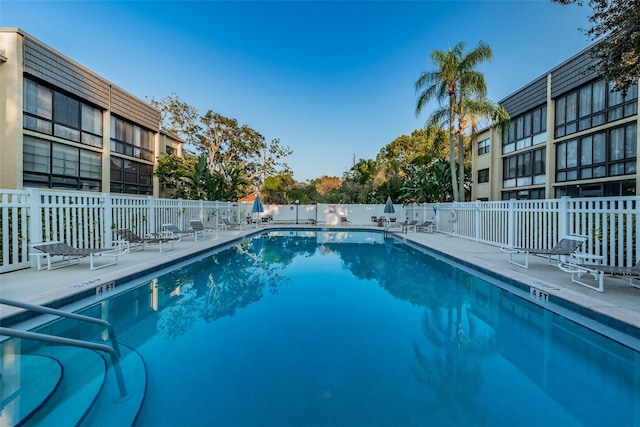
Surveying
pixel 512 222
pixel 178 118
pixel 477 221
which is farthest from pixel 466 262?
A: pixel 178 118

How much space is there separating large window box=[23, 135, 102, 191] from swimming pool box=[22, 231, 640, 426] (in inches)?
422

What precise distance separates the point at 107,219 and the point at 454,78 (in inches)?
646

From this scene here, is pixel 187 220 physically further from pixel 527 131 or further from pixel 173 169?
pixel 527 131

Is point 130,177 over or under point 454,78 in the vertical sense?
under

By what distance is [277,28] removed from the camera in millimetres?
15852

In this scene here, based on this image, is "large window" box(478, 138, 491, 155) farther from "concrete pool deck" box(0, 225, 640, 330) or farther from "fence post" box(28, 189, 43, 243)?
"fence post" box(28, 189, 43, 243)

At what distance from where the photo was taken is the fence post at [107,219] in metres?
8.26

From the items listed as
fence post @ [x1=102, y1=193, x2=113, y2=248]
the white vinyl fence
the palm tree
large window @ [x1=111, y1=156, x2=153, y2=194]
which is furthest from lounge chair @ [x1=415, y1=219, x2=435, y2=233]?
large window @ [x1=111, y1=156, x2=153, y2=194]

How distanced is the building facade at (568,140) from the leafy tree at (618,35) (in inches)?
212

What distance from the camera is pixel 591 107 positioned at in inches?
571

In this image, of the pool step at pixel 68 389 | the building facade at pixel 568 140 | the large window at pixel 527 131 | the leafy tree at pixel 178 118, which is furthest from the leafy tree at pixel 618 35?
the leafy tree at pixel 178 118

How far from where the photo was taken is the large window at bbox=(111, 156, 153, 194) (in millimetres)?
16984

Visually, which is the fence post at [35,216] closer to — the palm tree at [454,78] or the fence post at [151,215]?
the fence post at [151,215]

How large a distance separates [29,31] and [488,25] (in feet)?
66.8
